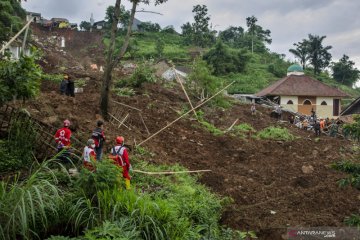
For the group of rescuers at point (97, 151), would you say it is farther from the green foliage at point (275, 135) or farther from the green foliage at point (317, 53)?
the green foliage at point (317, 53)

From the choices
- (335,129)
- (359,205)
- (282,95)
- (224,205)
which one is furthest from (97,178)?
(282,95)

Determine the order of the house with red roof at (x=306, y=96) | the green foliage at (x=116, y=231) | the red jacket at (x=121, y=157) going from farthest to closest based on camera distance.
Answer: the house with red roof at (x=306, y=96)
the red jacket at (x=121, y=157)
the green foliage at (x=116, y=231)

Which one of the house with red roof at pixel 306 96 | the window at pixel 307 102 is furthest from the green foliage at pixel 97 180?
the window at pixel 307 102

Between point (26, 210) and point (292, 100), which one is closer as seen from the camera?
point (26, 210)

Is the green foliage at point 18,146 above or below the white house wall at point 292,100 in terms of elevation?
below

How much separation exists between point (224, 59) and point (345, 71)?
22.2 metres

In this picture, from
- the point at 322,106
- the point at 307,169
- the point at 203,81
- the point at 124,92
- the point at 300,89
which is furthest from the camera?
the point at 322,106

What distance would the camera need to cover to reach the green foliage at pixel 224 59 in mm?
46969

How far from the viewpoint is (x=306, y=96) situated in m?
35.9

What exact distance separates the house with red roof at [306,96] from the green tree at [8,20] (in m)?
20.4

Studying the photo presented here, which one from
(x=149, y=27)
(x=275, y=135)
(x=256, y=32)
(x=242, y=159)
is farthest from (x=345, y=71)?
(x=242, y=159)

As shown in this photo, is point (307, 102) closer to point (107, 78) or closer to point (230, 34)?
point (107, 78)

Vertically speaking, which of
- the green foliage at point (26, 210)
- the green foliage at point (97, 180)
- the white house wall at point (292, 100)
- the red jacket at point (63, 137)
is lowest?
the green foliage at point (26, 210)

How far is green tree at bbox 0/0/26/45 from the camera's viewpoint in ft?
49.6
